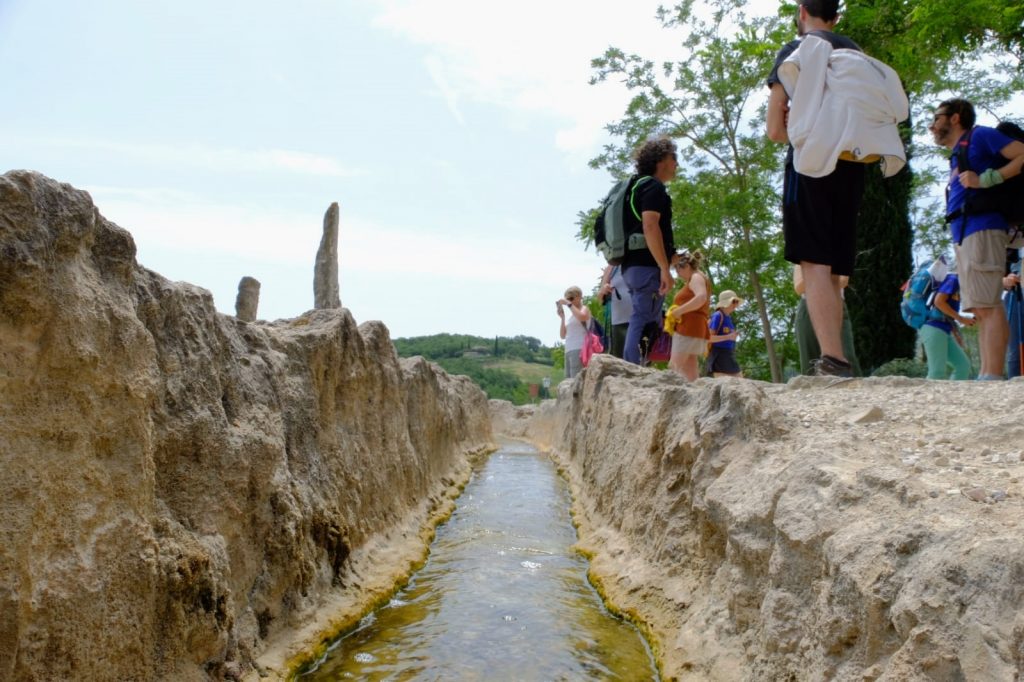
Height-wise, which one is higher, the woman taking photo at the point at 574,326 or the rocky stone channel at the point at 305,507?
the woman taking photo at the point at 574,326

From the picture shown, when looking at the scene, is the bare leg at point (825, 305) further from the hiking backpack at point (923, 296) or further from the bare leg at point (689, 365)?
the bare leg at point (689, 365)

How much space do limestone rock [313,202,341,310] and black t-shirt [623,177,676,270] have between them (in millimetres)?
4065

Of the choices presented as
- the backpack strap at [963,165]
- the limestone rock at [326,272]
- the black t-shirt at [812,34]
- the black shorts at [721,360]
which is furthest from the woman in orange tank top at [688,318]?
the limestone rock at [326,272]

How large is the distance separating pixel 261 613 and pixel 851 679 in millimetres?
2305

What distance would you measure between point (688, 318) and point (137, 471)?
5488 millimetres

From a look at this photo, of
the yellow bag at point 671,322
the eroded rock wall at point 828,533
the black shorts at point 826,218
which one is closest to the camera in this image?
the eroded rock wall at point 828,533

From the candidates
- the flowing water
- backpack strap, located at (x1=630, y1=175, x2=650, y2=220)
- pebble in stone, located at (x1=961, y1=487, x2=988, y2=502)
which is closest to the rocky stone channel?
pebble in stone, located at (x1=961, y1=487, x2=988, y2=502)

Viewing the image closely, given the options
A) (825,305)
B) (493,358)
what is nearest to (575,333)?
(825,305)

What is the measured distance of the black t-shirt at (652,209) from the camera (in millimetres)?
6797

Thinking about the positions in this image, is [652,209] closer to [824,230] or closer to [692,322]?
[692,322]

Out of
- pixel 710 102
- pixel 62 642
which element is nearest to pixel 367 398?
pixel 62 642

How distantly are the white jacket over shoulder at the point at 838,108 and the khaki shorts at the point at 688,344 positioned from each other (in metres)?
3.00

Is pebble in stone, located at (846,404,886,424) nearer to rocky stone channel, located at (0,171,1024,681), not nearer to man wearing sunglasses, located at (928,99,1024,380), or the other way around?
rocky stone channel, located at (0,171,1024,681)

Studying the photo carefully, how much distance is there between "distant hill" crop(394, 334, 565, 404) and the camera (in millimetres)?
57406
